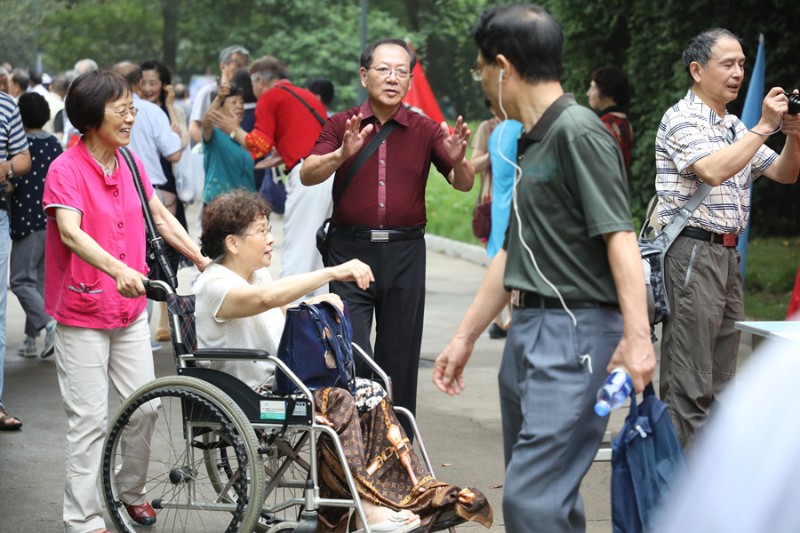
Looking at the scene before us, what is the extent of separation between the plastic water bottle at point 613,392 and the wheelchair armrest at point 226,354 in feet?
5.11

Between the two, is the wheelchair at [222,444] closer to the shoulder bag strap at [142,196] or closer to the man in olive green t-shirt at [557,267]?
the shoulder bag strap at [142,196]

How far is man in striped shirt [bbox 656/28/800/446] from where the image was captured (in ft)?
18.9

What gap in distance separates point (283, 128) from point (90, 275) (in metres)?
3.76

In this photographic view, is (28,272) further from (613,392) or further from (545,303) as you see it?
(613,392)

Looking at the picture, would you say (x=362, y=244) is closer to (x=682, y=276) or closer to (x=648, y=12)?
(x=682, y=276)

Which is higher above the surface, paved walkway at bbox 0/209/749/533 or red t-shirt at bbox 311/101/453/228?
red t-shirt at bbox 311/101/453/228

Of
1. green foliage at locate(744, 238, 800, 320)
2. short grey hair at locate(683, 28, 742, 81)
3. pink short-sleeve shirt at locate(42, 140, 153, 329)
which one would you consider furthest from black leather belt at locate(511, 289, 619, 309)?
green foliage at locate(744, 238, 800, 320)

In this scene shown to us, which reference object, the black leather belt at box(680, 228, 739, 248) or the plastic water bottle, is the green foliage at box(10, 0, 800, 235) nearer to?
the black leather belt at box(680, 228, 739, 248)

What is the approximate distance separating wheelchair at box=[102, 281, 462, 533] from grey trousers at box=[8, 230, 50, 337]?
11.5 feet

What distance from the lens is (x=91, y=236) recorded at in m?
5.23

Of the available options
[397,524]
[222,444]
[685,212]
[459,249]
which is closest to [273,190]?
[685,212]

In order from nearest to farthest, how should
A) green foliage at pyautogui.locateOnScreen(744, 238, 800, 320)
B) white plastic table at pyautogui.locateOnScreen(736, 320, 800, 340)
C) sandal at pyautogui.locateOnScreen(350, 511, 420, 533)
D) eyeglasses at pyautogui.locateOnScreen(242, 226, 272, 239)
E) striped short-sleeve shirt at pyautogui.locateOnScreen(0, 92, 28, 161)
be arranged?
white plastic table at pyautogui.locateOnScreen(736, 320, 800, 340) → sandal at pyautogui.locateOnScreen(350, 511, 420, 533) → eyeglasses at pyautogui.locateOnScreen(242, 226, 272, 239) → striped short-sleeve shirt at pyautogui.locateOnScreen(0, 92, 28, 161) → green foliage at pyautogui.locateOnScreen(744, 238, 800, 320)

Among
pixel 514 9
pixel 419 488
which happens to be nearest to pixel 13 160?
pixel 419 488

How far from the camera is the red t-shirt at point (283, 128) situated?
8.71 metres
